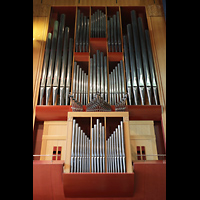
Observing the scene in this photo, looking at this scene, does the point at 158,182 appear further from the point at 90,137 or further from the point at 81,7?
the point at 81,7

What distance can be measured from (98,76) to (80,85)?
2.04ft

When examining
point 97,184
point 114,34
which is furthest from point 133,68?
point 97,184

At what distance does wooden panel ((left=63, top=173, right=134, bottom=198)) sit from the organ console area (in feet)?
0.07

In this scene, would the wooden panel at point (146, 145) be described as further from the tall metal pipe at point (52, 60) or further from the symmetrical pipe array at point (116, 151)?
the tall metal pipe at point (52, 60)

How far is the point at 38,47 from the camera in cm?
796

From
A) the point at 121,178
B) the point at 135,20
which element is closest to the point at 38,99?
the point at 121,178

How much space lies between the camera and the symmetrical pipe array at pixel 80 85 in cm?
694

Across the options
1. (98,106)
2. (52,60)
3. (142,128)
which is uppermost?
(52,60)

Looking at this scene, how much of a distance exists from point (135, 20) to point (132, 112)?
3810 millimetres

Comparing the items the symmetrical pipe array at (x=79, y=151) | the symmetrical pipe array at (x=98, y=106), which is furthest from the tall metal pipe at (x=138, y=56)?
the symmetrical pipe array at (x=79, y=151)

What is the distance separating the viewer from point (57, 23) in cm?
888

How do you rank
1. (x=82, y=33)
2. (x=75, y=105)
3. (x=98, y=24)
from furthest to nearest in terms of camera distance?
(x=98, y=24), (x=82, y=33), (x=75, y=105)

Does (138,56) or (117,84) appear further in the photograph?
(138,56)

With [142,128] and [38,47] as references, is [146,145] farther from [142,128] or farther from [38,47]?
[38,47]
